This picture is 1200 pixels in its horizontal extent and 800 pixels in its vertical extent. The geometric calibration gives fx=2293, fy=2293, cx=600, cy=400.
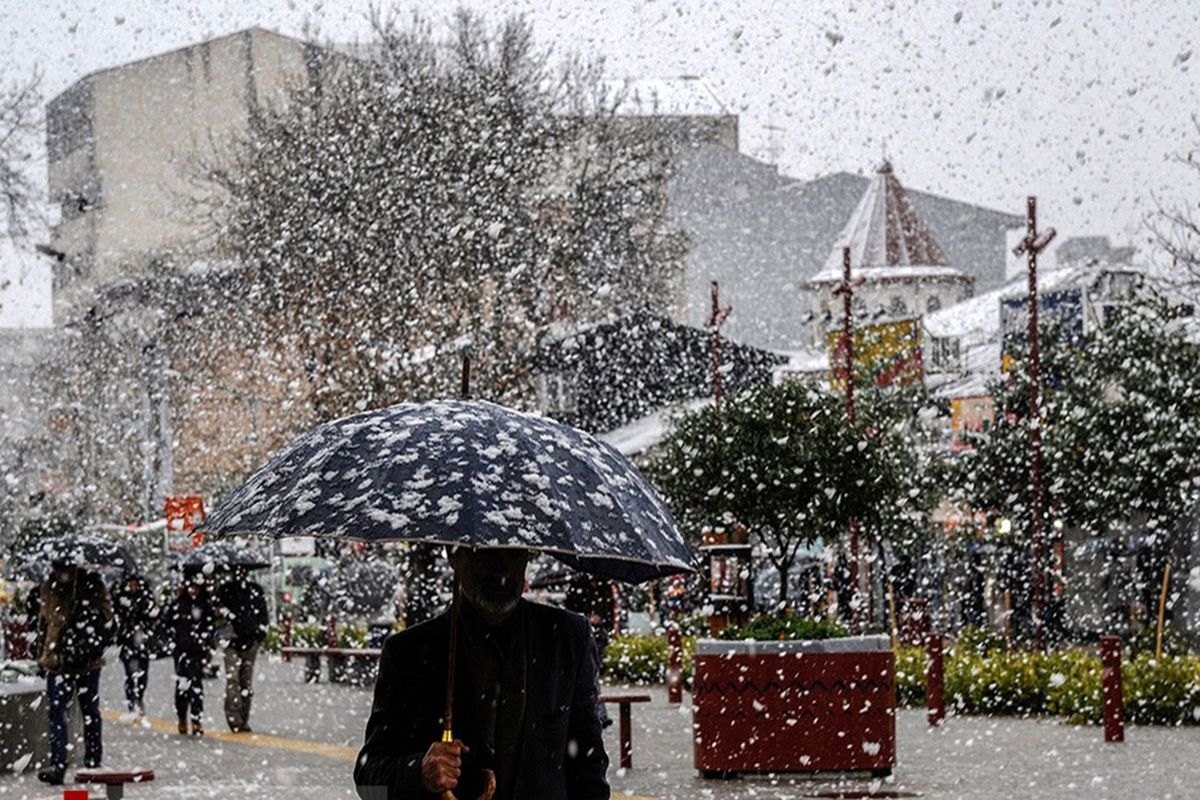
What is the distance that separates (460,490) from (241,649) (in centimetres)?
1483

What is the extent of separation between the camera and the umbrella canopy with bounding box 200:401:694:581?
523 centimetres

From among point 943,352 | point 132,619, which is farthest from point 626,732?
point 943,352

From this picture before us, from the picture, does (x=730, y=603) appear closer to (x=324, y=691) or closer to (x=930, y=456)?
(x=324, y=691)

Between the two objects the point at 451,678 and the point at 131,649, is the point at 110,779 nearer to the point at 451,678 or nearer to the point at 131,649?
the point at 451,678

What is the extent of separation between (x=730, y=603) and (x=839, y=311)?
56558mm

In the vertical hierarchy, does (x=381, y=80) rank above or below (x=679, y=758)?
above

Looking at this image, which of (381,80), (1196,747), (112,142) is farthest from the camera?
(112,142)

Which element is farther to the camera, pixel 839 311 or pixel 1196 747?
pixel 839 311

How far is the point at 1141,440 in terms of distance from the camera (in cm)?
3619

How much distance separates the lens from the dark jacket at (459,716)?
4941mm

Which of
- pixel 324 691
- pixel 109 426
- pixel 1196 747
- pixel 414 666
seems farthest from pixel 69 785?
pixel 109 426

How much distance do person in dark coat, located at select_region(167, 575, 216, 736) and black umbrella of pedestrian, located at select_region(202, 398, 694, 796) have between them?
1412cm

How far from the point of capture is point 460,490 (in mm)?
5312

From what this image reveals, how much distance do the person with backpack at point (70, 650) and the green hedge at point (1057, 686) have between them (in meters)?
7.94
